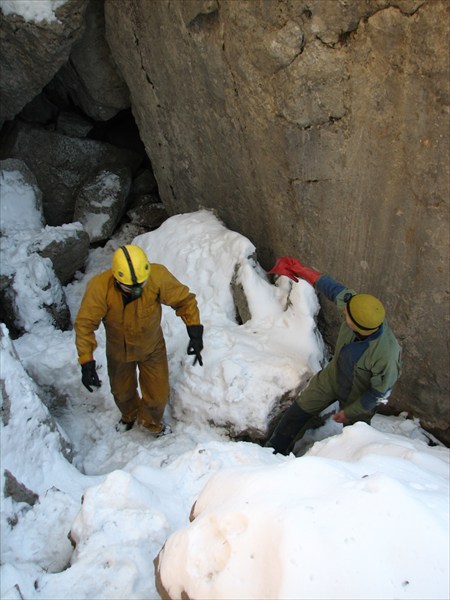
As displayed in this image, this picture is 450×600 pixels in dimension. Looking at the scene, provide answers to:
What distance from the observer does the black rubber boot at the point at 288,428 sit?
4164 millimetres

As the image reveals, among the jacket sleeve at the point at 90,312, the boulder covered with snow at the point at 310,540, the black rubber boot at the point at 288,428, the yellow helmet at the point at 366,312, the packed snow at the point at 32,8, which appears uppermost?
the packed snow at the point at 32,8

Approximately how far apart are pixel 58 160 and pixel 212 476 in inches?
239

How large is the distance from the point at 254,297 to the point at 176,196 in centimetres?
216

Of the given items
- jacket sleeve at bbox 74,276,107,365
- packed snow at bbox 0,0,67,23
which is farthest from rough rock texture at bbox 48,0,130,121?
jacket sleeve at bbox 74,276,107,365

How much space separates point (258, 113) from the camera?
4.66 meters

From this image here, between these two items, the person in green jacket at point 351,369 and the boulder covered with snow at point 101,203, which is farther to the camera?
the boulder covered with snow at point 101,203

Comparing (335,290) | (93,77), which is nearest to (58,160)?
(93,77)

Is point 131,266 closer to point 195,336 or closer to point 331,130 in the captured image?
point 195,336

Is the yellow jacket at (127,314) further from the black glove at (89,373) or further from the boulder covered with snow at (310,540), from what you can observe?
the boulder covered with snow at (310,540)

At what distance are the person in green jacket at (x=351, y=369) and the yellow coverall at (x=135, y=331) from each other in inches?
38.2

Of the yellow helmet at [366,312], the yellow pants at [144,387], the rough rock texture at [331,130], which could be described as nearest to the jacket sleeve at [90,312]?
the yellow pants at [144,387]

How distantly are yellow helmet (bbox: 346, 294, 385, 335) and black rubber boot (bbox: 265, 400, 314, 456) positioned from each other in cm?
107

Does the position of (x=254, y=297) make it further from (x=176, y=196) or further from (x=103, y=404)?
(x=176, y=196)

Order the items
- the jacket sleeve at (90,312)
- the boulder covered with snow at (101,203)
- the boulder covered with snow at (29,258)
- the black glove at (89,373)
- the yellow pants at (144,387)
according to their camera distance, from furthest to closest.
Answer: the boulder covered with snow at (101,203)
the boulder covered with snow at (29,258)
the yellow pants at (144,387)
the black glove at (89,373)
the jacket sleeve at (90,312)
